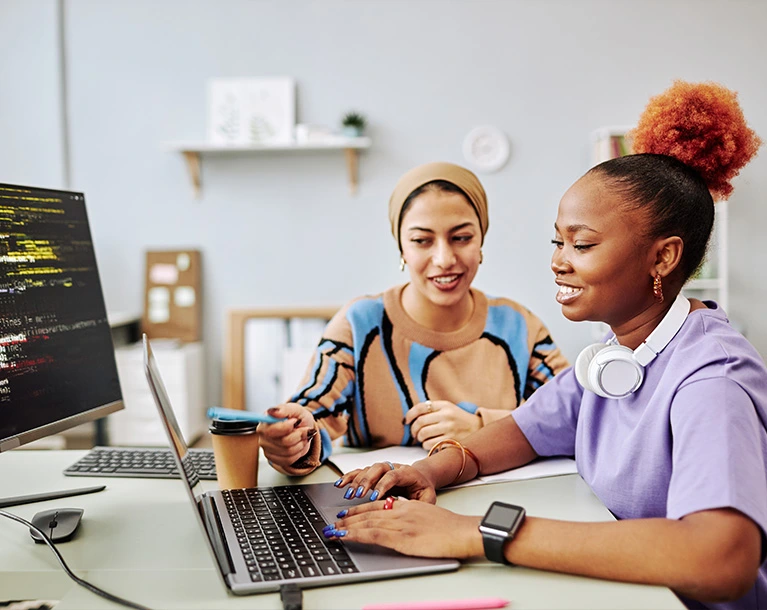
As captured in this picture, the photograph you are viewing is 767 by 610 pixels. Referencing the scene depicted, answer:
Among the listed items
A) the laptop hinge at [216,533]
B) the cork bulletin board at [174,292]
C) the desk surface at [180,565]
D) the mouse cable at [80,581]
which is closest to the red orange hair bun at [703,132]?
the desk surface at [180,565]

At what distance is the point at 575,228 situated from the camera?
1.08m

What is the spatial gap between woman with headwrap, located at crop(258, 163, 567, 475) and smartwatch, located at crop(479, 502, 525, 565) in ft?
2.03

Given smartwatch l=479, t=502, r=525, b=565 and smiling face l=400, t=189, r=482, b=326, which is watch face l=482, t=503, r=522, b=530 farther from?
smiling face l=400, t=189, r=482, b=326

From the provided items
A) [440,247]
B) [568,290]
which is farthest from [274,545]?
[440,247]

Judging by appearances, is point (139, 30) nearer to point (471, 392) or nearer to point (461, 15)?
point (461, 15)

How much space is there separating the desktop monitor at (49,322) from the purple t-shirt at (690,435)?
833 mm

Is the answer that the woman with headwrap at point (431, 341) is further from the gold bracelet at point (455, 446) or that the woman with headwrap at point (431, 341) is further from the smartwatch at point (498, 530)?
the smartwatch at point (498, 530)

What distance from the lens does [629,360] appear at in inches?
40.8

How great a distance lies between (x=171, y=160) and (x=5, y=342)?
117 inches

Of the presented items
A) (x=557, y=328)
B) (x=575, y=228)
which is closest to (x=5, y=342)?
(x=575, y=228)

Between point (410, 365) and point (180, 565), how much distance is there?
808 mm

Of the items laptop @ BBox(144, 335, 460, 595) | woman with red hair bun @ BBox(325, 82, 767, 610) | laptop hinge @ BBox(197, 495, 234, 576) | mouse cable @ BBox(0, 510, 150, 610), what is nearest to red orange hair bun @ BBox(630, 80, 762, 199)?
woman with red hair bun @ BBox(325, 82, 767, 610)

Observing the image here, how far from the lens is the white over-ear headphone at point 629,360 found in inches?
40.9

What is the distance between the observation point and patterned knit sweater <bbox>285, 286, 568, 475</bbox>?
5.11 feet
